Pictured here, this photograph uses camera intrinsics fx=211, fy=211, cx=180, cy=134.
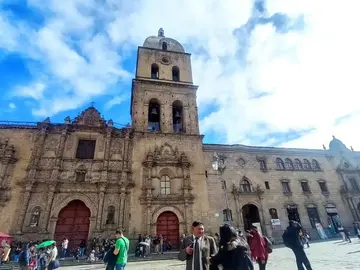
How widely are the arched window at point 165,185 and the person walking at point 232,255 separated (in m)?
16.3

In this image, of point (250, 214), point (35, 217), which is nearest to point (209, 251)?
point (35, 217)

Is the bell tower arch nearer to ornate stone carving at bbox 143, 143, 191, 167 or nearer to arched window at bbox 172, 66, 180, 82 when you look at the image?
arched window at bbox 172, 66, 180, 82

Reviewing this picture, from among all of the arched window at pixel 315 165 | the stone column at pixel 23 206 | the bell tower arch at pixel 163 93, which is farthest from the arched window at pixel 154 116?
the arched window at pixel 315 165

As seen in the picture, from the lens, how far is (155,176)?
1909 cm

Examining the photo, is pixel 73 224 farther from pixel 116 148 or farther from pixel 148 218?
pixel 116 148

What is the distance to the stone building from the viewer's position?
648 inches

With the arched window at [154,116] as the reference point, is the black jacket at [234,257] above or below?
below

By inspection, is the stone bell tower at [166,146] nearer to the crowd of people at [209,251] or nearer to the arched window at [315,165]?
the crowd of people at [209,251]

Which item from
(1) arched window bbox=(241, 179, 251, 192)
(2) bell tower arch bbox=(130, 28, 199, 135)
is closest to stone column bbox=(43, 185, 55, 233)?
(2) bell tower arch bbox=(130, 28, 199, 135)

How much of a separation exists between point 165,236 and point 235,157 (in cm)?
→ 1130

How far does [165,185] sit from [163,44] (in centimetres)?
1972

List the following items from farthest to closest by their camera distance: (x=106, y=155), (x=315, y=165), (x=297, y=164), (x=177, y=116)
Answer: (x=315, y=165) → (x=297, y=164) → (x=177, y=116) → (x=106, y=155)

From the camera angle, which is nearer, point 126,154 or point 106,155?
point 106,155

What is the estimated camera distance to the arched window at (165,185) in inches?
744
